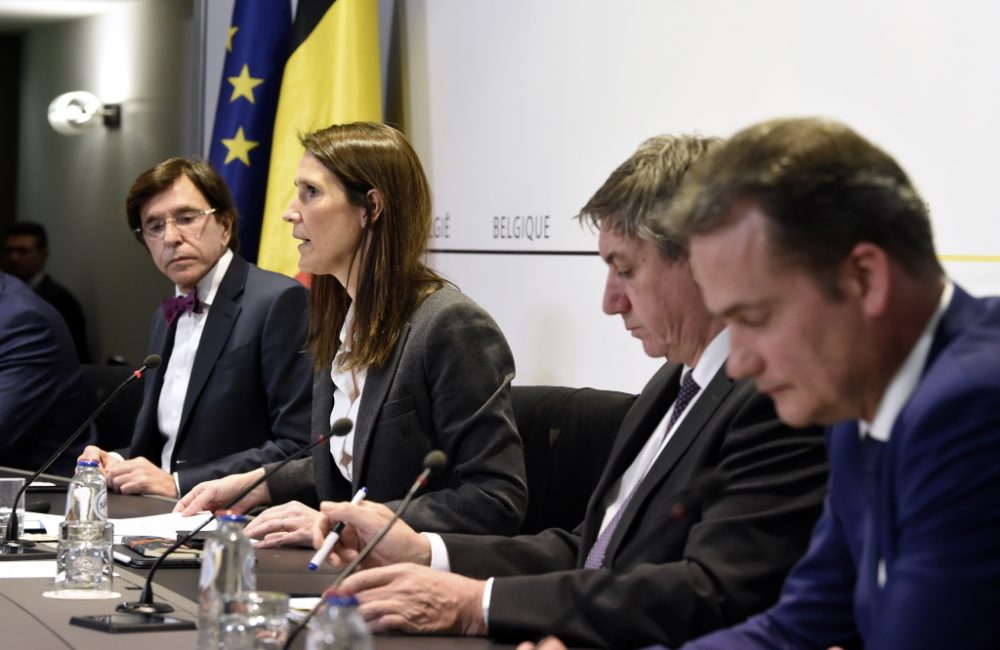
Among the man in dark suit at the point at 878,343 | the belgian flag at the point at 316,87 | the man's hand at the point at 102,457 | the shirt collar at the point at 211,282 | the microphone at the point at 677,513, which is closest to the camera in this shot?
the man in dark suit at the point at 878,343

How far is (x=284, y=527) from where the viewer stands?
277 cm

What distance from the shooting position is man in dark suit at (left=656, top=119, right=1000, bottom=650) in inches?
56.1

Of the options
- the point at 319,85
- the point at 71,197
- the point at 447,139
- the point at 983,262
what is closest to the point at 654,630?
the point at 983,262

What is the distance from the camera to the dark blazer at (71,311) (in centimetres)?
750

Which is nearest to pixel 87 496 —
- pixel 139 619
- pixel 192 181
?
pixel 139 619

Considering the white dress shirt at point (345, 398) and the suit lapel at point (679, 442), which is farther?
the white dress shirt at point (345, 398)

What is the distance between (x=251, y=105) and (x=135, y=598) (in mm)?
3153

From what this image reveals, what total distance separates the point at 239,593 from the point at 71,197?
6.51 meters

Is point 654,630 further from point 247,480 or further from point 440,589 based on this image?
point 247,480

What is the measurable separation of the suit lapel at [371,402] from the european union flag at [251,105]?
223cm

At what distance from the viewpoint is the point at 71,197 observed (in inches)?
A: 316

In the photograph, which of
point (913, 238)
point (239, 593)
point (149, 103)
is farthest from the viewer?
point (149, 103)

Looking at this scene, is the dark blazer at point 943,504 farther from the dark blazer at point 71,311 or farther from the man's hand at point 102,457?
the dark blazer at point 71,311

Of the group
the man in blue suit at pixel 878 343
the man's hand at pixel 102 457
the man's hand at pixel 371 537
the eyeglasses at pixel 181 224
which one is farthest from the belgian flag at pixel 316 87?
the man in blue suit at pixel 878 343
